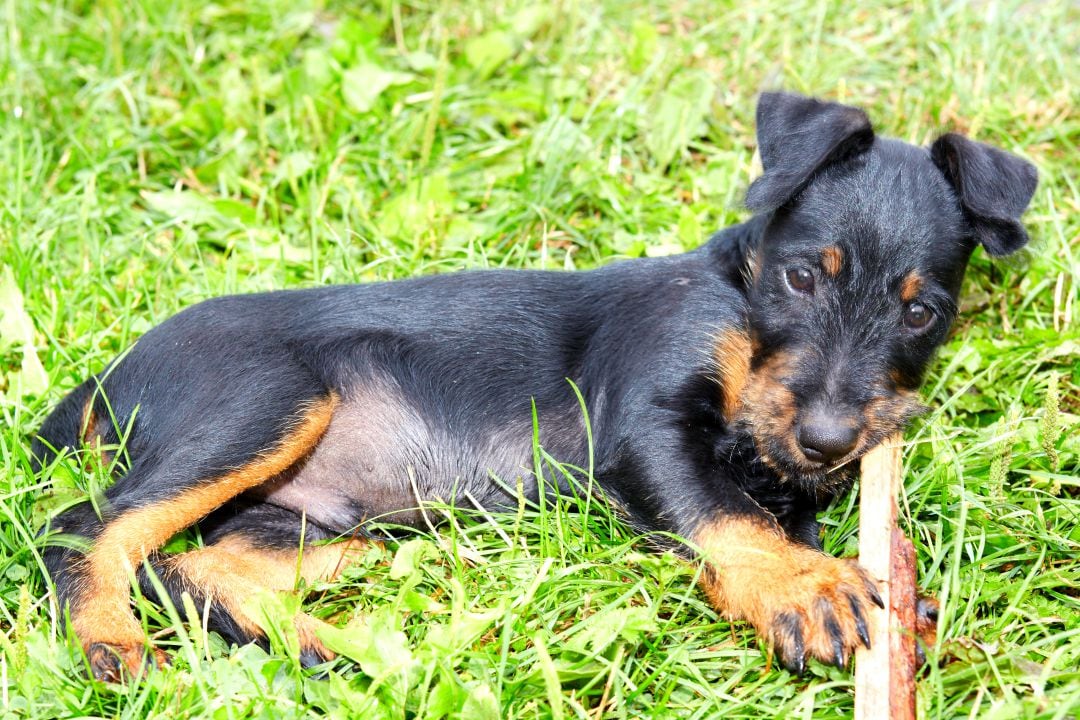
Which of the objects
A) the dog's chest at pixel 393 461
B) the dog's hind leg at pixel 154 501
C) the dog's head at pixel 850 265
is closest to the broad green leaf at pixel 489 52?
the dog's head at pixel 850 265

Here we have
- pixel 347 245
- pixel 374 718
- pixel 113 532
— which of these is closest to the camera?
pixel 374 718

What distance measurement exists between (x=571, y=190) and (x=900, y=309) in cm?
250

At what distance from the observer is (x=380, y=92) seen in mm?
6734

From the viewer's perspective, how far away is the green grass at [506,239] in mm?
3549

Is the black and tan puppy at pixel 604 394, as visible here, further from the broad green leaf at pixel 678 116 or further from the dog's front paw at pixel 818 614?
the broad green leaf at pixel 678 116

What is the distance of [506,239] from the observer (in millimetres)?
5969

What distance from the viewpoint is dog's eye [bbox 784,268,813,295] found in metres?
4.05

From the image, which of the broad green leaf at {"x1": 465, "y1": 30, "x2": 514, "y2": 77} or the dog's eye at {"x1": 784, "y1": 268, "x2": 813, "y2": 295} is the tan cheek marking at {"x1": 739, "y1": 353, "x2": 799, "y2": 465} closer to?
the dog's eye at {"x1": 784, "y1": 268, "x2": 813, "y2": 295}

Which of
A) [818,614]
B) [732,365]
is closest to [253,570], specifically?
[732,365]

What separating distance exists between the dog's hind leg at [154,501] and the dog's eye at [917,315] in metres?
2.20

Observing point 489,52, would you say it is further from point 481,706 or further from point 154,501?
point 481,706

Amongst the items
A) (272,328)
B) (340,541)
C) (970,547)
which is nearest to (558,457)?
(340,541)

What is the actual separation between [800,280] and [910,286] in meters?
0.38

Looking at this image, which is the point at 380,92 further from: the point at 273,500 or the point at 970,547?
the point at 970,547
